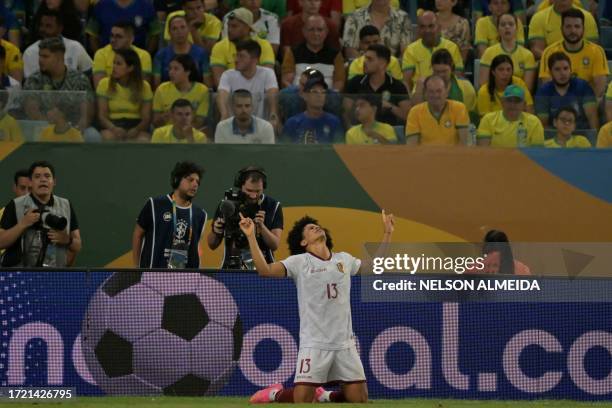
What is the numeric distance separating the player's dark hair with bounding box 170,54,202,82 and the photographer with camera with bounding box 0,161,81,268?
7.29 ft

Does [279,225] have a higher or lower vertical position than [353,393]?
higher

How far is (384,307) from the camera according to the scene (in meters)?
12.6

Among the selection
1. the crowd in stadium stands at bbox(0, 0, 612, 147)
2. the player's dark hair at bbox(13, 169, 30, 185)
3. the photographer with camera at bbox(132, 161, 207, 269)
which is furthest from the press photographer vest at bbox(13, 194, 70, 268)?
the crowd in stadium stands at bbox(0, 0, 612, 147)

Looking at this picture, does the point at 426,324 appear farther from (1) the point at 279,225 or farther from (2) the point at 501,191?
(2) the point at 501,191

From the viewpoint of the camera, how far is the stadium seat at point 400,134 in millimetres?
15320

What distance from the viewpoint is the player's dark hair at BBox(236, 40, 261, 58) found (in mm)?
15641

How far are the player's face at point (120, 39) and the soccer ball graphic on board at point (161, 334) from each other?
445cm

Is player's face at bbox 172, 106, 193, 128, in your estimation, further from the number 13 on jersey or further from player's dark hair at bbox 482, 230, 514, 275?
the number 13 on jersey

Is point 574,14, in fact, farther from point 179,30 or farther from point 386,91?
point 179,30

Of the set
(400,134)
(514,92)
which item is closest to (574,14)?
(514,92)

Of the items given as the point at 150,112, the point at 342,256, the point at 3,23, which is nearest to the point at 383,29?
the point at 150,112

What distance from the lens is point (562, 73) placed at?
1561cm

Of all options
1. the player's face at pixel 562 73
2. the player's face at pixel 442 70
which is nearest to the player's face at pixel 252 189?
the player's face at pixel 442 70

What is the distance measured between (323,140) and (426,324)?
3430 millimetres
